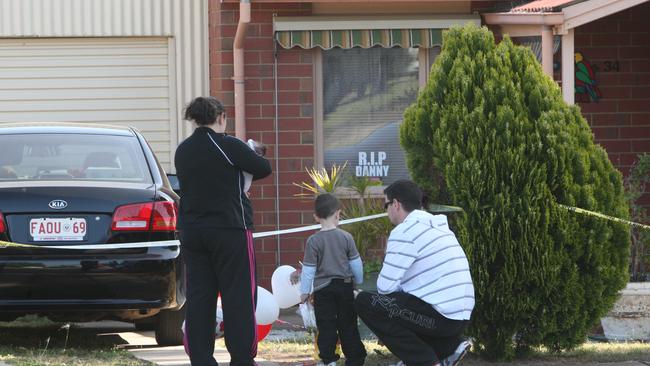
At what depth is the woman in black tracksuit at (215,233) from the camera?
6445mm

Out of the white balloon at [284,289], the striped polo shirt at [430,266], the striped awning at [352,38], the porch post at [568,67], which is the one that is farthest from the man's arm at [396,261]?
the striped awning at [352,38]

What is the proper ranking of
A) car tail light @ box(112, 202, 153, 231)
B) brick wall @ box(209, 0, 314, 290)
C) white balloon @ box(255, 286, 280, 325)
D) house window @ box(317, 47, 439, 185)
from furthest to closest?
house window @ box(317, 47, 439, 185) → brick wall @ box(209, 0, 314, 290) → car tail light @ box(112, 202, 153, 231) → white balloon @ box(255, 286, 280, 325)

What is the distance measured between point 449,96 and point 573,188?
3.01 feet

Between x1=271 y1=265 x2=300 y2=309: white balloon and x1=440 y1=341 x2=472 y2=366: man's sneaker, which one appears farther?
x1=271 y1=265 x2=300 y2=309: white balloon

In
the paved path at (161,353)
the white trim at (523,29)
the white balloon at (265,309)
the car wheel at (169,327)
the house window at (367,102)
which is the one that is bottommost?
the paved path at (161,353)

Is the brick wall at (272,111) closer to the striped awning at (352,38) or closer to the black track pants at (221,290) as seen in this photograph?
the striped awning at (352,38)

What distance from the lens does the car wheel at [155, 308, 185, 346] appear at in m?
8.58

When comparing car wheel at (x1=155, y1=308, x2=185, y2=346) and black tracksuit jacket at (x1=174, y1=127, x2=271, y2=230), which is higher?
black tracksuit jacket at (x1=174, y1=127, x2=271, y2=230)

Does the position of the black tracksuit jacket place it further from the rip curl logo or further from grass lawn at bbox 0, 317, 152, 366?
grass lawn at bbox 0, 317, 152, 366

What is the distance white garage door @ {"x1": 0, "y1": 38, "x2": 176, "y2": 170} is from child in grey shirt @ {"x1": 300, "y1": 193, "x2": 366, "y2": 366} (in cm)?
579

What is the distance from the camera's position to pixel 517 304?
7180mm

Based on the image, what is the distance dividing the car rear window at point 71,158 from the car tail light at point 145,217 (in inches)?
15.8

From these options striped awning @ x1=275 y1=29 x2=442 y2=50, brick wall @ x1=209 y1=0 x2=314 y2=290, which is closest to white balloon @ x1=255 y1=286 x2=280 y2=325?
brick wall @ x1=209 y1=0 x2=314 y2=290

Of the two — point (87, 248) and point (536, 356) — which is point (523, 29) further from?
point (87, 248)
